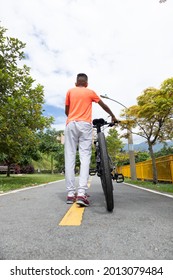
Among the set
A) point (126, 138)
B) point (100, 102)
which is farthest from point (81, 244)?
point (126, 138)

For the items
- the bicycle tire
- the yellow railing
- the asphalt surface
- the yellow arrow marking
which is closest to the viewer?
the asphalt surface

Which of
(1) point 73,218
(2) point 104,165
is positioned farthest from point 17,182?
(1) point 73,218

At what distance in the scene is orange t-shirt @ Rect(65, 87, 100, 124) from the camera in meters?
3.78

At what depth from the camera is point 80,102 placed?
3824 mm

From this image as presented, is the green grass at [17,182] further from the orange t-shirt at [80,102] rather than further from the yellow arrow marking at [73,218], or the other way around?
the yellow arrow marking at [73,218]

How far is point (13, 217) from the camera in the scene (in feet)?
9.67

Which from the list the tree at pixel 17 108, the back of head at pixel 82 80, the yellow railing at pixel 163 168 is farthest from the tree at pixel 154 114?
the back of head at pixel 82 80

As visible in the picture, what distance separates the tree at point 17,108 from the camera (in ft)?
30.8

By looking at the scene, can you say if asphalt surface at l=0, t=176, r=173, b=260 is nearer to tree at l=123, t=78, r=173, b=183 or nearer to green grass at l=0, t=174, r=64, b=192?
green grass at l=0, t=174, r=64, b=192

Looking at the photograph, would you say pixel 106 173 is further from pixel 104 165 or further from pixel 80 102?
pixel 80 102

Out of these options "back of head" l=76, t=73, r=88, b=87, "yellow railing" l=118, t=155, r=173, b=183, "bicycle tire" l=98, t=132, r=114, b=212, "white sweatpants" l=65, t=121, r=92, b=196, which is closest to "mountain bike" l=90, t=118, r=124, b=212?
"bicycle tire" l=98, t=132, r=114, b=212

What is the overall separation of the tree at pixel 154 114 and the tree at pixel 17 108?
4846 mm

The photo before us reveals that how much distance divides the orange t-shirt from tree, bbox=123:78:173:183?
799 cm

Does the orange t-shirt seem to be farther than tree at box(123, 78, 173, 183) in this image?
→ No
